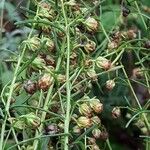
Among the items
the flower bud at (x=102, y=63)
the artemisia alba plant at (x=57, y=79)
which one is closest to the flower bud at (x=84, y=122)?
the artemisia alba plant at (x=57, y=79)

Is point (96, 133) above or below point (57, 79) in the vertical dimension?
below

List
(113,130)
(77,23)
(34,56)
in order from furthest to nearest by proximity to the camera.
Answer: (113,130)
(77,23)
(34,56)

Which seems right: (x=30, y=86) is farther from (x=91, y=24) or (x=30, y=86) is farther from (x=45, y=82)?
(x=91, y=24)

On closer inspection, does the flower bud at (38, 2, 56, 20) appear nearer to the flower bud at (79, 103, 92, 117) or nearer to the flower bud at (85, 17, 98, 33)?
the flower bud at (85, 17, 98, 33)

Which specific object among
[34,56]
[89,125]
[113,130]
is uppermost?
[34,56]

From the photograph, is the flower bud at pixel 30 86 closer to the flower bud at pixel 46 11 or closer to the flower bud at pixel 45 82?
the flower bud at pixel 45 82

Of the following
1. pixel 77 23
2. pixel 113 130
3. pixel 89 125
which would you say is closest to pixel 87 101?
pixel 89 125

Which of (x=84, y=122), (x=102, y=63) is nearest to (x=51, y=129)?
(x=84, y=122)

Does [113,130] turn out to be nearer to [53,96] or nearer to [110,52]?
[110,52]
